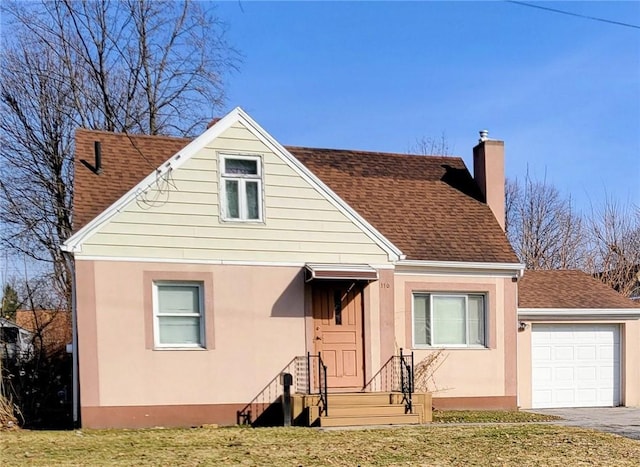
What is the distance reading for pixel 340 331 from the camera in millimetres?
11617

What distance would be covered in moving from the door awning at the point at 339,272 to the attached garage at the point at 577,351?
4.59 meters

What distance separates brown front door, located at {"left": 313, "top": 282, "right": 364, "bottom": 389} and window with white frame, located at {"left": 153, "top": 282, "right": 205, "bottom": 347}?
2.34 metres

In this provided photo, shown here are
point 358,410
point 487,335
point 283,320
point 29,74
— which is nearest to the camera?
point 358,410

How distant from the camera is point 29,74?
19.8 meters

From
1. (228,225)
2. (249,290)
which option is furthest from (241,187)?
(249,290)

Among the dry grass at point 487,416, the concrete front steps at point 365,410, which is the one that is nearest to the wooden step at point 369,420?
the concrete front steps at point 365,410

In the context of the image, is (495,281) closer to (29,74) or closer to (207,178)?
(207,178)

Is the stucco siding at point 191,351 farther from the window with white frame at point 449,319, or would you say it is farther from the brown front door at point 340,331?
the window with white frame at point 449,319

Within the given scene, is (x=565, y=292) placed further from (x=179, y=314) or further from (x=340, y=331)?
(x=179, y=314)

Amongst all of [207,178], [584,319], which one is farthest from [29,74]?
[584,319]

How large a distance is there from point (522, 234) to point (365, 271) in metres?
22.6

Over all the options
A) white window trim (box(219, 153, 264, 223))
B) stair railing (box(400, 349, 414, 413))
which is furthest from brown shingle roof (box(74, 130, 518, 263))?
stair railing (box(400, 349, 414, 413))

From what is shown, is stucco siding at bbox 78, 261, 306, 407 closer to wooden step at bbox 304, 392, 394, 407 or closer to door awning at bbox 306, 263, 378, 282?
door awning at bbox 306, 263, 378, 282

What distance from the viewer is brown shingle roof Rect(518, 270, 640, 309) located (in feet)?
45.6
